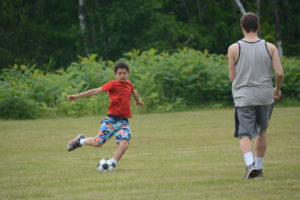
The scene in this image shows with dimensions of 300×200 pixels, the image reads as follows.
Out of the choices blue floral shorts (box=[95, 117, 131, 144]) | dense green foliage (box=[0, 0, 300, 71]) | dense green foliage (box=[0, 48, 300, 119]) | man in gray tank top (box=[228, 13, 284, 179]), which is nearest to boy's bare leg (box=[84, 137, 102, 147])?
blue floral shorts (box=[95, 117, 131, 144])

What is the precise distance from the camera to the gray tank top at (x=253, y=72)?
7781 millimetres

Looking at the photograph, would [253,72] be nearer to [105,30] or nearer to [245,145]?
[245,145]

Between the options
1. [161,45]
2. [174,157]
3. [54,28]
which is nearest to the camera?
[174,157]

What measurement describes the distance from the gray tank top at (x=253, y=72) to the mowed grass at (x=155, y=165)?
3.12ft

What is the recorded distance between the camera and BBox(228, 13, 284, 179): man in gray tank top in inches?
306

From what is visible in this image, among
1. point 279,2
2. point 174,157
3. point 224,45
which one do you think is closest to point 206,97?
point 174,157

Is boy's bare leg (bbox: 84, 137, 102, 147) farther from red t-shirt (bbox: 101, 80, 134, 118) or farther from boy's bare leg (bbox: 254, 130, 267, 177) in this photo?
boy's bare leg (bbox: 254, 130, 267, 177)

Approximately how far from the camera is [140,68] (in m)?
23.4

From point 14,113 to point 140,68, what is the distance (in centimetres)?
466

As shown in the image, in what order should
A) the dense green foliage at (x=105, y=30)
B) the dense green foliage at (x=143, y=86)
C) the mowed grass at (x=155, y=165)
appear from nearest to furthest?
the mowed grass at (x=155, y=165) < the dense green foliage at (x=143, y=86) < the dense green foliage at (x=105, y=30)

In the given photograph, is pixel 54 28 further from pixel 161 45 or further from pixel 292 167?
pixel 292 167

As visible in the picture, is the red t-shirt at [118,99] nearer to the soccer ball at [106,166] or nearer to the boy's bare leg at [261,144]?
the soccer ball at [106,166]

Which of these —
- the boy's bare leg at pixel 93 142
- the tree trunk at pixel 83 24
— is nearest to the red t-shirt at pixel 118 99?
the boy's bare leg at pixel 93 142

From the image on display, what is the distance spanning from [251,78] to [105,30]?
33.9 meters
